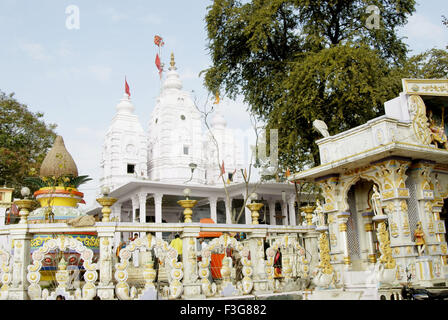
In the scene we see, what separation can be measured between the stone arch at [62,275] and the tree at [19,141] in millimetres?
15636

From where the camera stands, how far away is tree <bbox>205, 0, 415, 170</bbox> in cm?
1628

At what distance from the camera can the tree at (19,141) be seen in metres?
24.0

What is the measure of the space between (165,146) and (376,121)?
2836cm

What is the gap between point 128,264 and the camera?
9547 mm

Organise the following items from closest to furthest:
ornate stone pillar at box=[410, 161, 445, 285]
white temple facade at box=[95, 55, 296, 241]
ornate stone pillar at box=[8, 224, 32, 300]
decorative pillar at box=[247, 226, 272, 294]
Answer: ornate stone pillar at box=[8, 224, 32, 300], ornate stone pillar at box=[410, 161, 445, 285], decorative pillar at box=[247, 226, 272, 294], white temple facade at box=[95, 55, 296, 241]

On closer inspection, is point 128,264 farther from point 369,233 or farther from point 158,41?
point 158,41

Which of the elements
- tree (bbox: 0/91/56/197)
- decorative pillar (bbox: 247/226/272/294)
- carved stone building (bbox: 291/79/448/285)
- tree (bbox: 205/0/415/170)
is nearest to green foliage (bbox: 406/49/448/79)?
tree (bbox: 205/0/415/170)

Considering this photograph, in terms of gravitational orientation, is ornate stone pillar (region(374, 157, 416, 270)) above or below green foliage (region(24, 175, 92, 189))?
below

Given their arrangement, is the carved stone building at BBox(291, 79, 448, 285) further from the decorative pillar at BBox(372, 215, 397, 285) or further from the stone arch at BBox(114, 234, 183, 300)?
the stone arch at BBox(114, 234, 183, 300)

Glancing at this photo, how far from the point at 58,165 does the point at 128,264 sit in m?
4.85

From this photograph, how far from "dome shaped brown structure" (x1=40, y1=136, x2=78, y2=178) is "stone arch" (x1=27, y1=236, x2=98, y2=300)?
3811mm

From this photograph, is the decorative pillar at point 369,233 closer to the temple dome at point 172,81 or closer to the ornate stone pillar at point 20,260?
the ornate stone pillar at point 20,260

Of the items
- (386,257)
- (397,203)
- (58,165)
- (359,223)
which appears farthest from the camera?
(359,223)

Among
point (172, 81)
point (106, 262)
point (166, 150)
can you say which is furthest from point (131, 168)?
point (106, 262)
